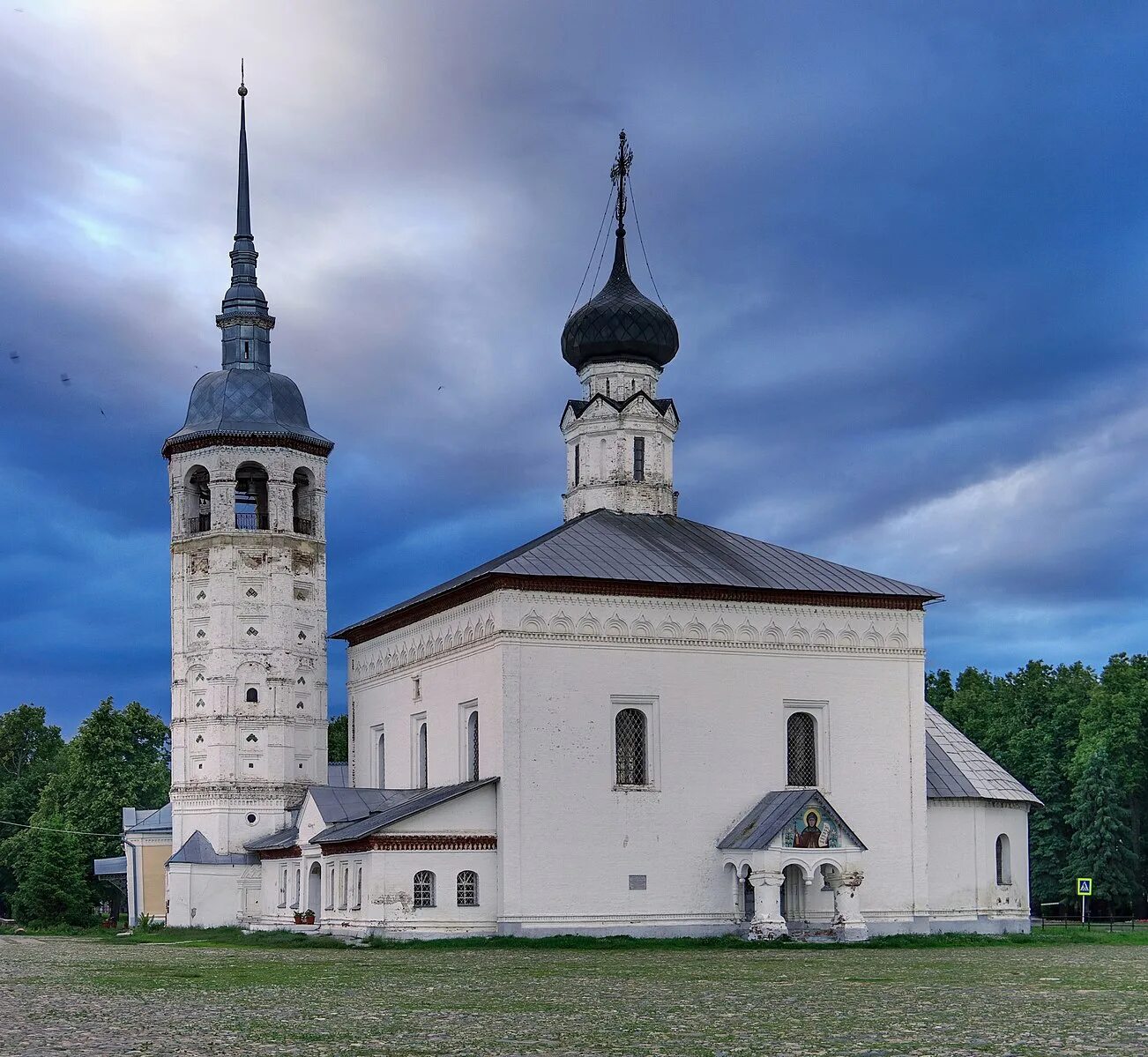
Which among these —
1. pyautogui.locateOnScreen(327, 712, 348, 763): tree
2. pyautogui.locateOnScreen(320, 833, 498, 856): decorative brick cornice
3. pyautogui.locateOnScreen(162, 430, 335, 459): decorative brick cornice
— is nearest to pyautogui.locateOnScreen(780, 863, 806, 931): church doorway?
pyautogui.locateOnScreen(320, 833, 498, 856): decorative brick cornice

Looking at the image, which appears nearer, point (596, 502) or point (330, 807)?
point (330, 807)

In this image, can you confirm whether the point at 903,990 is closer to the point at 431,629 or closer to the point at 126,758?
the point at 431,629

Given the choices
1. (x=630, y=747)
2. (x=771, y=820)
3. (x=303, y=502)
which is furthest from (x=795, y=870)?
(x=303, y=502)

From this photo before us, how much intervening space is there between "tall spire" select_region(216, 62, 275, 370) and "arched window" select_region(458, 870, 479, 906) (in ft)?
58.5

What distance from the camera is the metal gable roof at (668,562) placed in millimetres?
33969

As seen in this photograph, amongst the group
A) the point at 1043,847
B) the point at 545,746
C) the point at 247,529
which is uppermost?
the point at 247,529

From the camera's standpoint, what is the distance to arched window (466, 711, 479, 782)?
115ft

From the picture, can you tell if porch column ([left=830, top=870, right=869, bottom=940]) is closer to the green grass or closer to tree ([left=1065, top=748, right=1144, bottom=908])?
the green grass

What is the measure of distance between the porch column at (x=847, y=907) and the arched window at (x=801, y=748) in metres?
2.55

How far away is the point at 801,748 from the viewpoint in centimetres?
3531

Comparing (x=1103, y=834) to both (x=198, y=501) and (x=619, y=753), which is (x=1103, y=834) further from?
(x=198, y=501)

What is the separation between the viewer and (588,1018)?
14.8 m

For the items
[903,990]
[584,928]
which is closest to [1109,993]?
[903,990]

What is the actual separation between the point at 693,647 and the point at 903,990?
16.5m
